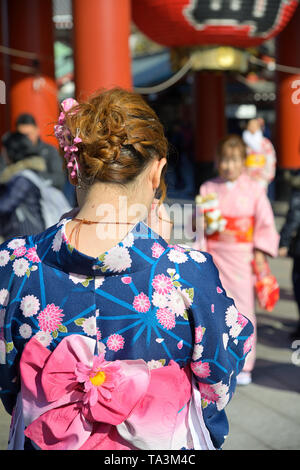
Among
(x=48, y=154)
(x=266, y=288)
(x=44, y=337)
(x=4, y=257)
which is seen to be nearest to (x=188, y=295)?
(x=44, y=337)

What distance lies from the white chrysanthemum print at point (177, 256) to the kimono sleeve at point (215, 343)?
0.04 m

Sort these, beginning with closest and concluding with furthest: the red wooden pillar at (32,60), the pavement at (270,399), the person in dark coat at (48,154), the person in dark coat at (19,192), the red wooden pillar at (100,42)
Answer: the pavement at (270,399), the person in dark coat at (19,192), the person in dark coat at (48,154), the red wooden pillar at (100,42), the red wooden pillar at (32,60)

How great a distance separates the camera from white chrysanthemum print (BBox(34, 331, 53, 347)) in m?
1.49

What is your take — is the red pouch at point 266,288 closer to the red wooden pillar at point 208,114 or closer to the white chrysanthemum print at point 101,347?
the white chrysanthemum print at point 101,347

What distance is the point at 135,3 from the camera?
5891 millimetres

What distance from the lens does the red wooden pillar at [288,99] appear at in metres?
8.77

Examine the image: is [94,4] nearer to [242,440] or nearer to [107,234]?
[242,440]

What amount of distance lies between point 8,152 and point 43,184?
11.7 inches

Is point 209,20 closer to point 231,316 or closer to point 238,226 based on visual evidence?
point 238,226

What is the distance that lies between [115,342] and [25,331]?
23 centimetres

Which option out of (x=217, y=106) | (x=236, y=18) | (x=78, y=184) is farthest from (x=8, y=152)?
(x=217, y=106)

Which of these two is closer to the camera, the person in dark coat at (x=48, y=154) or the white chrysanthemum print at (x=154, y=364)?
the white chrysanthemum print at (x=154, y=364)

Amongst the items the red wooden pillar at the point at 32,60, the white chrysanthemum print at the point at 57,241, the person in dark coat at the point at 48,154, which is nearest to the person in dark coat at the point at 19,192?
the person in dark coat at the point at 48,154

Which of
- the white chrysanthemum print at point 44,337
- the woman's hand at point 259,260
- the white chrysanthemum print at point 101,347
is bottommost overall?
the woman's hand at point 259,260
